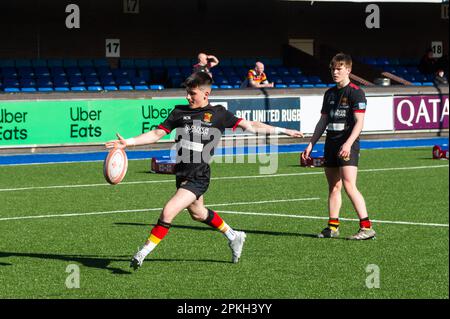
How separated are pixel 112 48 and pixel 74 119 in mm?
10613

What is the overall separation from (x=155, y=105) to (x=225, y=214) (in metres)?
11.8

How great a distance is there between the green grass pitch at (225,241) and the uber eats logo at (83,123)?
14.4ft

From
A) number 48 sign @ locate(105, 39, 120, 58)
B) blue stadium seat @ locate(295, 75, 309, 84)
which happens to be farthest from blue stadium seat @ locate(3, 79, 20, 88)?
blue stadium seat @ locate(295, 75, 309, 84)

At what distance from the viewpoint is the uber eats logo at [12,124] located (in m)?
24.0

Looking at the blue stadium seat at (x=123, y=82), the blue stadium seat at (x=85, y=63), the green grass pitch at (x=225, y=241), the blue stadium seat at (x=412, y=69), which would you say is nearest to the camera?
the green grass pitch at (x=225, y=241)

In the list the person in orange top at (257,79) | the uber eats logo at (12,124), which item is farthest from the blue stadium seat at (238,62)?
the uber eats logo at (12,124)

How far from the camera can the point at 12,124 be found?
24188 mm

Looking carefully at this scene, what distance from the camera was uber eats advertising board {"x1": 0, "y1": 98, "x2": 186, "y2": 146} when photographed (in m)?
24.2

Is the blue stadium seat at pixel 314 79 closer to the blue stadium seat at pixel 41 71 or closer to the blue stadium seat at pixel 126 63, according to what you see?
the blue stadium seat at pixel 126 63

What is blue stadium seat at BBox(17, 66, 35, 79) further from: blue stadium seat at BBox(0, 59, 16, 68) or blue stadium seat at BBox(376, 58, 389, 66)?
blue stadium seat at BBox(376, 58, 389, 66)

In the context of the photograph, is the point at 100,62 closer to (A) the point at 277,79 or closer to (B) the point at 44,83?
(B) the point at 44,83

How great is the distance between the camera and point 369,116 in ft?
98.0

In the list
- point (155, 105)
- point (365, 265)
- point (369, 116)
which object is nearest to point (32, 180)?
point (155, 105)

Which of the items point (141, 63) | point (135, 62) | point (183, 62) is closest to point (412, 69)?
point (183, 62)
